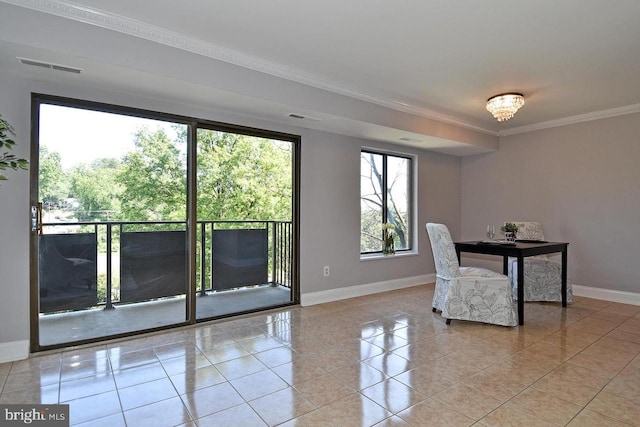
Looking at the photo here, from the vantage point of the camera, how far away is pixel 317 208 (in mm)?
4285

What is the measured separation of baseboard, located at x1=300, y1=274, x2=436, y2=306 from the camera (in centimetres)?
421

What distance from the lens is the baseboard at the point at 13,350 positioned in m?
2.54

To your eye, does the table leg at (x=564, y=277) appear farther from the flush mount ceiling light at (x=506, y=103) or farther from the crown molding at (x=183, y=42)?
the crown molding at (x=183, y=42)

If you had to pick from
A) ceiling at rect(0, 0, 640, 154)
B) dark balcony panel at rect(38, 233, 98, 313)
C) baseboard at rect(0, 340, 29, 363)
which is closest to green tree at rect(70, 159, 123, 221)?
dark balcony panel at rect(38, 233, 98, 313)

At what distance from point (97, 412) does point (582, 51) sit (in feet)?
14.0

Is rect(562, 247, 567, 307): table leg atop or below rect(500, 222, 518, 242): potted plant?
below

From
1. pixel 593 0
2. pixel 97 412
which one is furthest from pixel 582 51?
pixel 97 412

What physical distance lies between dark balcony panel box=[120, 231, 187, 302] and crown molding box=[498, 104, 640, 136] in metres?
4.91

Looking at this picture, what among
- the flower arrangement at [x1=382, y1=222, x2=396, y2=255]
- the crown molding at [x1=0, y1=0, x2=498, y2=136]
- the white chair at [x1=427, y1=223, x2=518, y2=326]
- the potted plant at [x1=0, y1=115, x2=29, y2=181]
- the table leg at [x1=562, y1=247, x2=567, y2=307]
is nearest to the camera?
the potted plant at [x1=0, y1=115, x2=29, y2=181]

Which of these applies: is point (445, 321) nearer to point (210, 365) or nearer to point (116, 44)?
point (210, 365)

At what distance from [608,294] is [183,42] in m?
5.54

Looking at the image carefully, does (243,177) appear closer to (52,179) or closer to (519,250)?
(52,179)

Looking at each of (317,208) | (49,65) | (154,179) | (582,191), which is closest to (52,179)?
(154,179)

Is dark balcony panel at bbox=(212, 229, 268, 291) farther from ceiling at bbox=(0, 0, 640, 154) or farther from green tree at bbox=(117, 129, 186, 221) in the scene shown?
ceiling at bbox=(0, 0, 640, 154)
